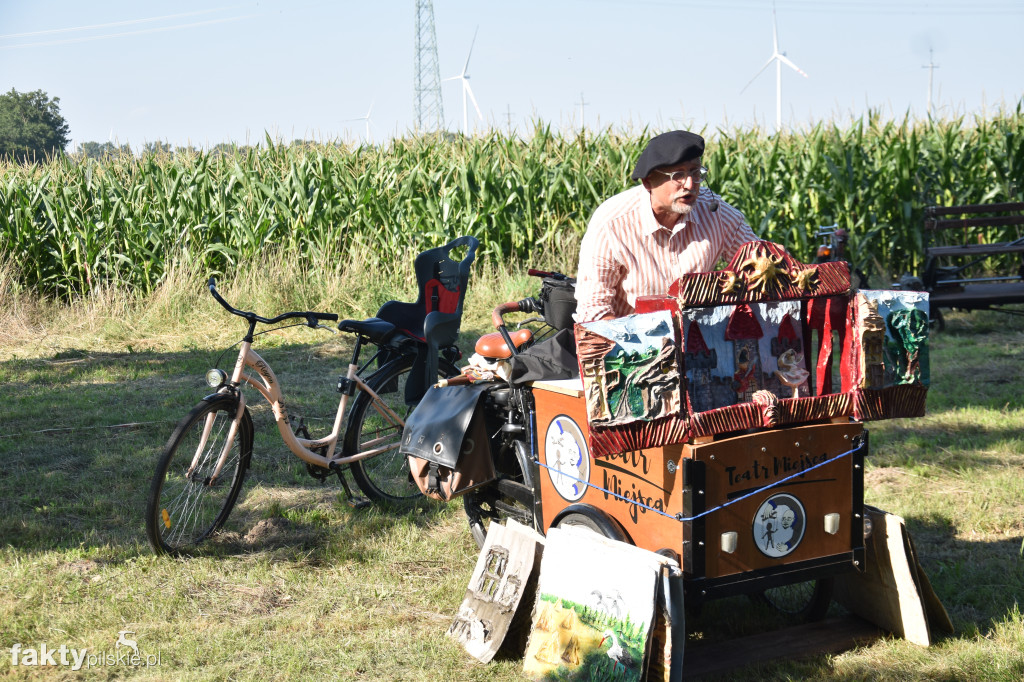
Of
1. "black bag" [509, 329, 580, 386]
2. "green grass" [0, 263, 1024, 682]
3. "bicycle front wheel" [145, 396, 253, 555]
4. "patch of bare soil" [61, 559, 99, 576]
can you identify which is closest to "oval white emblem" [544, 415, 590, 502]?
"black bag" [509, 329, 580, 386]

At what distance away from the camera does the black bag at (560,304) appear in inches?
153

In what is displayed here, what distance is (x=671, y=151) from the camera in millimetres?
3412

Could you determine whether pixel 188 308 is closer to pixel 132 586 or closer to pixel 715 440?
pixel 132 586

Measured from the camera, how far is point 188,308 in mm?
11469

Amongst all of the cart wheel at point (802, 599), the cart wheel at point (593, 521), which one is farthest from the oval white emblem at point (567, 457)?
the cart wheel at point (802, 599)

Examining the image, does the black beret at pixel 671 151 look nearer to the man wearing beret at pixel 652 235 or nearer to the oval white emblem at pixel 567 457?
the man wearing beret at pixel 652 235

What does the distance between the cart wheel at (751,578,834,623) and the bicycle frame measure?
2259mm

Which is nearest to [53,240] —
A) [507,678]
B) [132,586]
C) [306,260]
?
[306,260]

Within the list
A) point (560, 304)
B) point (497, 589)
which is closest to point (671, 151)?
point (560, 304)

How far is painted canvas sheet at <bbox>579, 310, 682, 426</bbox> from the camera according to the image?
2734mm

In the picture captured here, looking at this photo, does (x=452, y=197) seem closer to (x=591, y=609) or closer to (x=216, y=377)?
(x=216, y=377)

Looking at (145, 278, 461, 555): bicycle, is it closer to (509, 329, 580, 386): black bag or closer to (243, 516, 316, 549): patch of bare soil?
(243, 516, 316, 549): patch of bare soil

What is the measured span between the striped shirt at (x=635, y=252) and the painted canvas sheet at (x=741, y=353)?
590 mm

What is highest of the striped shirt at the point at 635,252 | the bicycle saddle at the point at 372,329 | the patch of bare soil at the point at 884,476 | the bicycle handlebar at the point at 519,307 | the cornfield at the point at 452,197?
the cornfield at the point at 452,197
